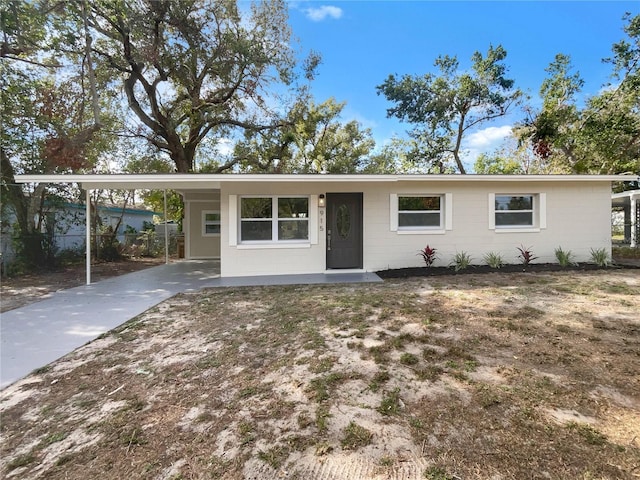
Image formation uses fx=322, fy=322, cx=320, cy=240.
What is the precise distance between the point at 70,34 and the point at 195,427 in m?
12.1

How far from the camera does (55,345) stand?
392cm

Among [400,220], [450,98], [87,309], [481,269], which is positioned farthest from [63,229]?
[450,98]

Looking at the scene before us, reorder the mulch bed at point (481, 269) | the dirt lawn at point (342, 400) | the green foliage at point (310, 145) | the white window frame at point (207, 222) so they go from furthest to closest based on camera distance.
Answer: the green foliage at point (310, 145) → the white window frame at point (207, 222) → the mulch bed at point (481, 269) → the dirt lawn at point (342, 400)

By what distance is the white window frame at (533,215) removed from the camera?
348 inches

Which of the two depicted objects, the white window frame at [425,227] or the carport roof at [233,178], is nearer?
the carport roof at [233,178]

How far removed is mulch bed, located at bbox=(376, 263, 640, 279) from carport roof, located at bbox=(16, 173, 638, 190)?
2.29 m

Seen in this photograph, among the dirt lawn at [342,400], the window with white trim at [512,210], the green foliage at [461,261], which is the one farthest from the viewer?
the window with white trim at [512,210]

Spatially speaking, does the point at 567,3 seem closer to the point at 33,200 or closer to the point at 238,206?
the point at 238,206

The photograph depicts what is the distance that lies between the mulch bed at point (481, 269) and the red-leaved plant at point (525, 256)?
0.49 ft

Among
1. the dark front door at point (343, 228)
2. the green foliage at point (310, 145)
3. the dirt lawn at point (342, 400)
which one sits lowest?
the dirt lawn at point (342, 400)

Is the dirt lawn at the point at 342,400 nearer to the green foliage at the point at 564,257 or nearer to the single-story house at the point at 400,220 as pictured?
the single-story house at the point at 400,220

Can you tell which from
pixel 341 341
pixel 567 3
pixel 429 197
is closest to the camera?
pixel 341 341

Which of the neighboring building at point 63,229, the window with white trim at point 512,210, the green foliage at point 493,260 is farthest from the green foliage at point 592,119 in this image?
the neighboring building at point 63,229

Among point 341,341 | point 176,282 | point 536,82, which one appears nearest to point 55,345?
point 341,341
